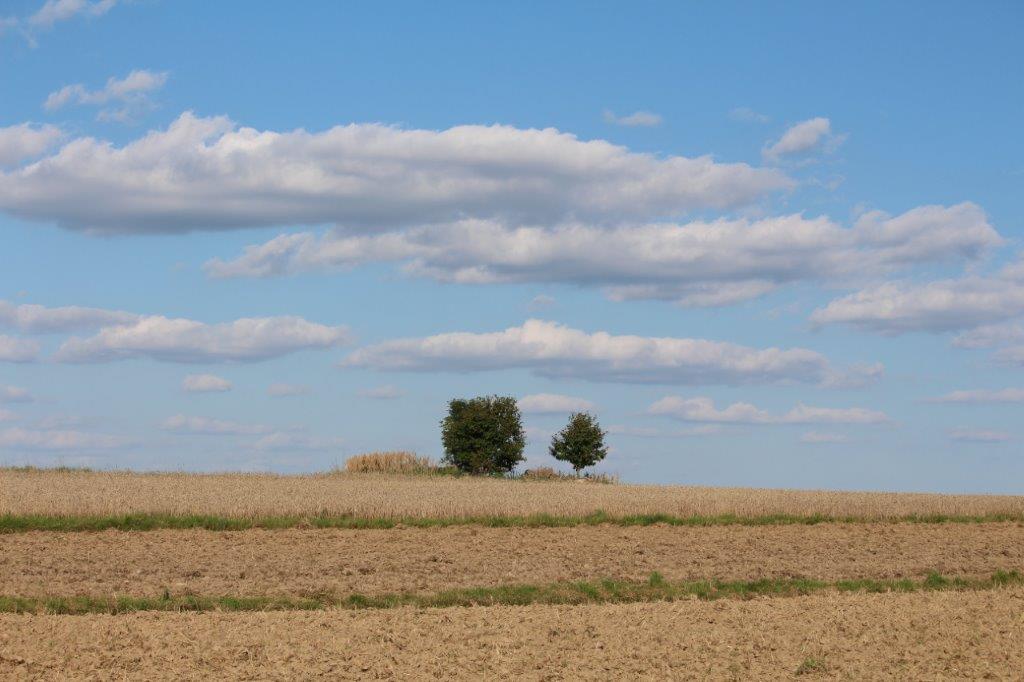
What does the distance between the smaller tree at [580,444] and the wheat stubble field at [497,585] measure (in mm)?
29969

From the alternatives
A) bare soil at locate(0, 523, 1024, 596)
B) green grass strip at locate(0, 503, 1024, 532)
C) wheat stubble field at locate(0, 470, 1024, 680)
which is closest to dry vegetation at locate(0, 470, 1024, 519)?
wheat stubble field at locate(0, 470, 1024, 680)

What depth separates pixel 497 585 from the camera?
2592cm

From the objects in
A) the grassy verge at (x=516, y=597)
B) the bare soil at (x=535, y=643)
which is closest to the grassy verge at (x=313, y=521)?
the grassy verge at (x=516, y=597)

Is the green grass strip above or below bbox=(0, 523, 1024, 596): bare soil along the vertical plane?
above

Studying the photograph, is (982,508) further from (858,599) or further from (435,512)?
(858,599)

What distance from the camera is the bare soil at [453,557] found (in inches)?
1045

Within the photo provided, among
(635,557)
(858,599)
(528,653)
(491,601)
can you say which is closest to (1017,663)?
(858,599)

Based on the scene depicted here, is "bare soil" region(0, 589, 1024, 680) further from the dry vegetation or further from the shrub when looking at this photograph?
the shrub

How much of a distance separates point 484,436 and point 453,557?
150 ft

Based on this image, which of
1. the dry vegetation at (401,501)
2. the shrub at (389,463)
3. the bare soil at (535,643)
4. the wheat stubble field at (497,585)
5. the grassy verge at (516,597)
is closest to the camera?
the bare soil at (535,643)

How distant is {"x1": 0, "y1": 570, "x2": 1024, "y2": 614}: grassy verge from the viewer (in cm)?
2283

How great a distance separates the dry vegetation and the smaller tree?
21.4 metres

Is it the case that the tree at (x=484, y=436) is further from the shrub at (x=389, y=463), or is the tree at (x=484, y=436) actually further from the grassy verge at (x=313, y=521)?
the grassy verge at (x=313, y=521)

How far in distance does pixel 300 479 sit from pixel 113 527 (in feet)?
86.5
